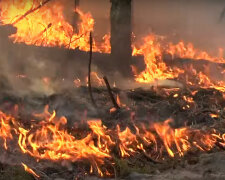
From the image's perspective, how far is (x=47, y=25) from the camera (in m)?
15.2

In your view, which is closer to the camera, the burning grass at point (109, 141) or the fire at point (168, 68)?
the burning grass at point (109, 141)

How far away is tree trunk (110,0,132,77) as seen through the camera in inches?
462

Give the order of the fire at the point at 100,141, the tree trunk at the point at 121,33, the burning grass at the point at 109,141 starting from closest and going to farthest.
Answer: the burning grass at the point at 109,141
the fire at the point at 100,141
the tree trunk at the point at 121,33

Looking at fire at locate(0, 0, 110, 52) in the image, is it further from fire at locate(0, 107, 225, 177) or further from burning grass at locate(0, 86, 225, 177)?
fire at locate(0, 107, 225, 177)

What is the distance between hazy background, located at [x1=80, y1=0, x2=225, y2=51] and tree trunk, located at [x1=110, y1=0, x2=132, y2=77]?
4774 millimetres

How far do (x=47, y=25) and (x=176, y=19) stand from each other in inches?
227

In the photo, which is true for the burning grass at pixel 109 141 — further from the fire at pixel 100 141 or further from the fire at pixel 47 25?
the fire at pixel 47 25

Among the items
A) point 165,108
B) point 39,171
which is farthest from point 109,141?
point 165,108

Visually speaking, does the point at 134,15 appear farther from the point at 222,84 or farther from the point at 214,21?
the point at 222,84

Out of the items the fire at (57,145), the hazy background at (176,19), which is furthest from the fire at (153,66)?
the fire at (57,145)

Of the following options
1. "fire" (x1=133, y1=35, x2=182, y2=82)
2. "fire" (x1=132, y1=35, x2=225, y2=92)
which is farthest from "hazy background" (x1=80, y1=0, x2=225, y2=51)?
"fire" (x1=133, y1=35, x2=182, y2=82)

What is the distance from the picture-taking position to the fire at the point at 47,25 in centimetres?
1380

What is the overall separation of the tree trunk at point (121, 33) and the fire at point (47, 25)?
131 cm

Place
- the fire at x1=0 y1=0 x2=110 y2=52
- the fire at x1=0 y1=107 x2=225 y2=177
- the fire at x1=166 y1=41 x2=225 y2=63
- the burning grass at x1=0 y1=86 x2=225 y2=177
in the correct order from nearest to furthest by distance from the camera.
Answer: the burning grass at x1=0 y1=86 x2=225 y2=177 < the fire at x1=0 y1=107 x2=225 y2=177 < the fire at x1=0 y1=0 x2=110 y2=52 < the fire at x1=166 y1=41 x2=225 y2=63
